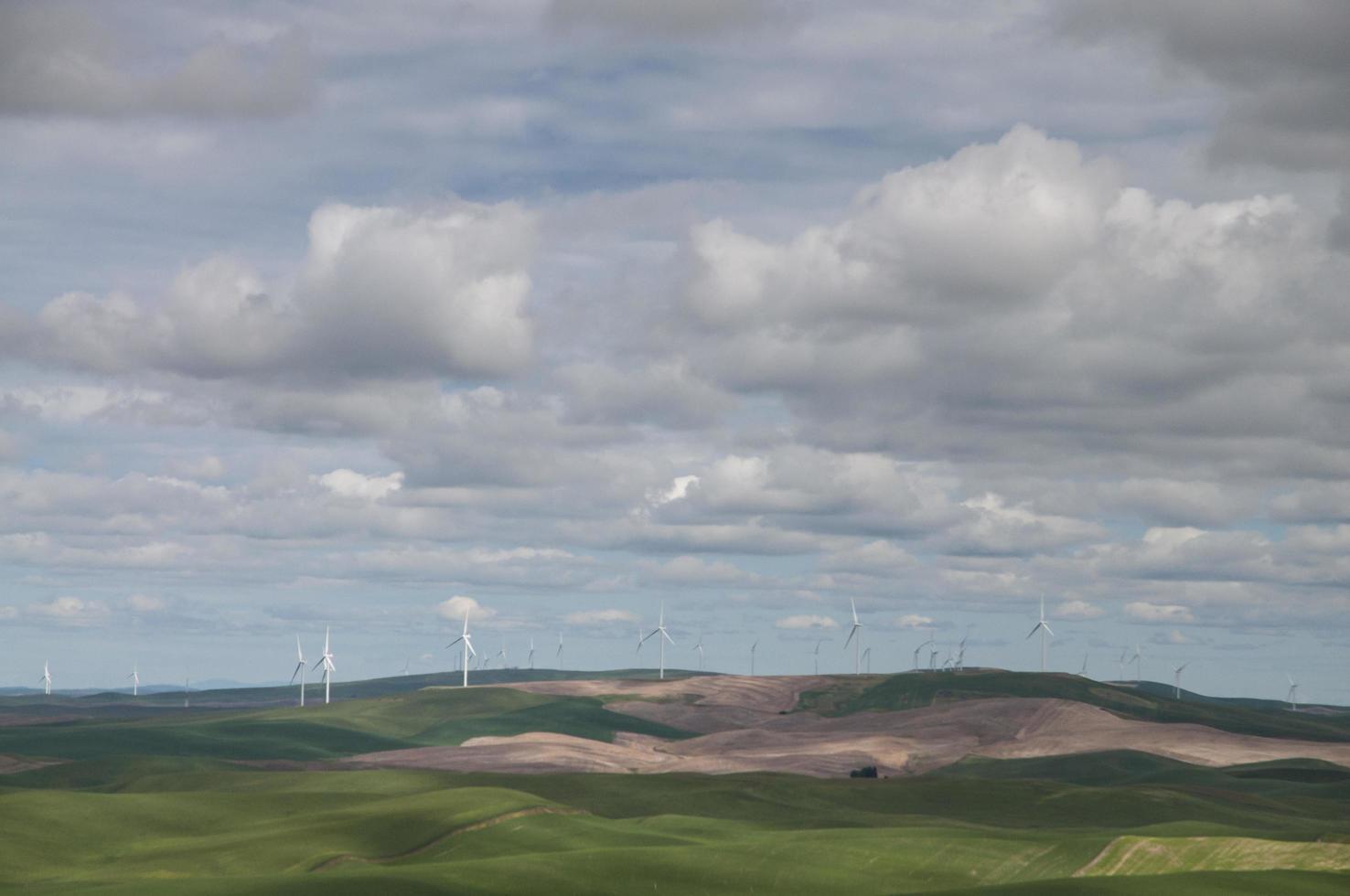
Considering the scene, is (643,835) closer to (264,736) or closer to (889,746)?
(889,746)

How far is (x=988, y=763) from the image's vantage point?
152m

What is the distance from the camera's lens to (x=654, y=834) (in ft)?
259

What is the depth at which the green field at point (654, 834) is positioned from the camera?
62.1 meters

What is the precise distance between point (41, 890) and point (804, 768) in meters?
92.3

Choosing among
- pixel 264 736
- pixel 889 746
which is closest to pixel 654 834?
pixel 889 746

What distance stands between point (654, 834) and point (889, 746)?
86.3m

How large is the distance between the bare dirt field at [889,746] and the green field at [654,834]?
2213cm

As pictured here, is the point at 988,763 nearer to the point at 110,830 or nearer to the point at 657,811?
the point at 657,811

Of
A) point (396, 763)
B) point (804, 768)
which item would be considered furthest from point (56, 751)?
point (804, 768)

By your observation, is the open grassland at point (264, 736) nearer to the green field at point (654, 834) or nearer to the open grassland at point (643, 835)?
the green field at point (654, 834)

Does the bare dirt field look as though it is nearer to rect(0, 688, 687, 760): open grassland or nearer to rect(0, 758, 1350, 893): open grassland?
rect(0, 688, 687, 760): open grassland

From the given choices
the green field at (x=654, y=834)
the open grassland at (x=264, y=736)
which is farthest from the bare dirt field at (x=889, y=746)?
the green field at (x=654, y=834)

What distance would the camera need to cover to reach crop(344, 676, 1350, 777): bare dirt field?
145 m

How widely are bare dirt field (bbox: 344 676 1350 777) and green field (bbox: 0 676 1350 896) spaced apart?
72.6 ft
